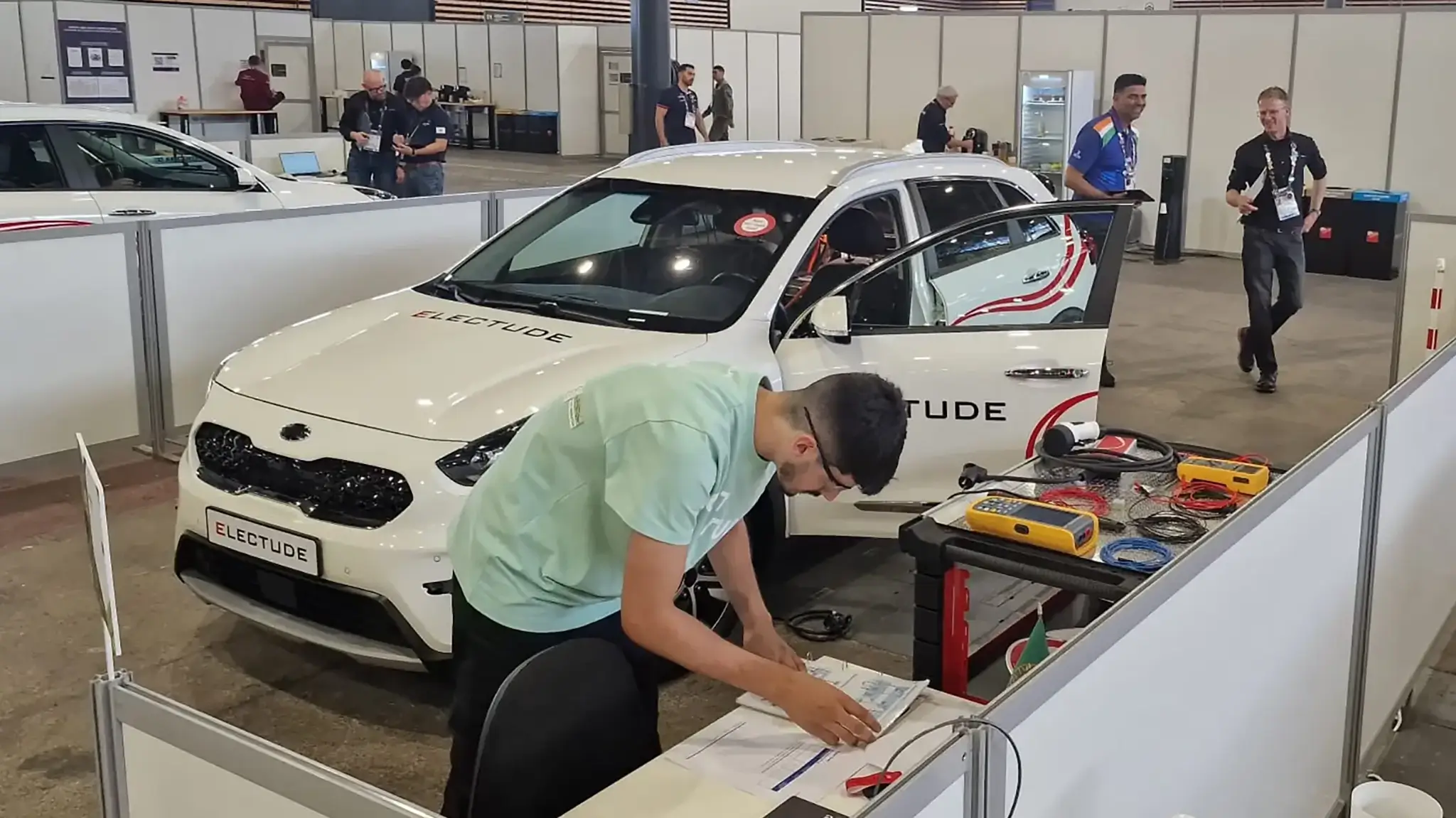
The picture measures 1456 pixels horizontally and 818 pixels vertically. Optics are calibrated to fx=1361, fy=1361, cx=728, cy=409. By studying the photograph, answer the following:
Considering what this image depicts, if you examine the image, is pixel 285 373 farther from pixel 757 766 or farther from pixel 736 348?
pixel 757 766

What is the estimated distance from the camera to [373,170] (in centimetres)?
1152

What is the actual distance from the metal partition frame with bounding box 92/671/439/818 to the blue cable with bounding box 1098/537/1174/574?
73.6 inches

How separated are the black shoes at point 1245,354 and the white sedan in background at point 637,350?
349 cm

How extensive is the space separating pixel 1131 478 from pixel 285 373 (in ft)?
8.61

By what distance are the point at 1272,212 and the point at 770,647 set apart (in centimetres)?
650

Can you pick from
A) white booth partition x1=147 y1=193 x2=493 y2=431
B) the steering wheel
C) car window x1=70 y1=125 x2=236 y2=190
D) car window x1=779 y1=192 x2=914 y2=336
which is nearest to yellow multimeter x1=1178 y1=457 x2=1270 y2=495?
car window x1=779 y1=192 x2=914 y2=336

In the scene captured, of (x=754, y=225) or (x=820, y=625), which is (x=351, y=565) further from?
(x=754, y=225)

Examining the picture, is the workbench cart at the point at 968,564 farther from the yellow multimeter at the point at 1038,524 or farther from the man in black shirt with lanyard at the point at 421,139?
the man in black shirt with lanyard at the point at 421,139

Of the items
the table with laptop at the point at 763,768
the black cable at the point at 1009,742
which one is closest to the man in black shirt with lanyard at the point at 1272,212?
the table with laptop at the point at 763,768

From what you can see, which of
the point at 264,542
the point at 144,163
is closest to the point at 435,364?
the point at 264,542

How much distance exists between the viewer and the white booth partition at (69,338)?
624 cm

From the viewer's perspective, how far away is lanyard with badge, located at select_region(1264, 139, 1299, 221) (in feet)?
26.5

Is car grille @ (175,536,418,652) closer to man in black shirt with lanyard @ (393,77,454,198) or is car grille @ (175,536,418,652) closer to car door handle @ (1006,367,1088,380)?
car door handle @ (1006,367,1088,380)

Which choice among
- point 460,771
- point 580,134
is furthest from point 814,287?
point 580,134
